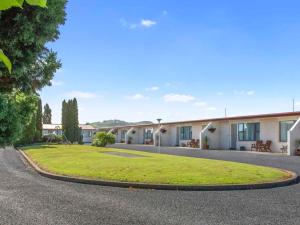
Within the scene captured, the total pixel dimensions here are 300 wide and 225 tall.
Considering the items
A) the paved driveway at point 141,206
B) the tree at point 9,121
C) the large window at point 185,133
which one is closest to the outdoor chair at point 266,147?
the large window at point 185,133

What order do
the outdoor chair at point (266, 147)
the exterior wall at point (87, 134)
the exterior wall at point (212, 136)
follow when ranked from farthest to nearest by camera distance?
the exterior wall at point (87, 134) < the exterior wall at point (212, 136) < the outdoor chair at point (266, 147)

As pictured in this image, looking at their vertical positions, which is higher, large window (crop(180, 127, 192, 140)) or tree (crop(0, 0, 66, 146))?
tree (crop(0, 0, 66, 146))

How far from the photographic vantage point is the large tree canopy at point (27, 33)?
6.79m

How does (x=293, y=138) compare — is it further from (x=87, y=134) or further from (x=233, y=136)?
(x=87, y=134)

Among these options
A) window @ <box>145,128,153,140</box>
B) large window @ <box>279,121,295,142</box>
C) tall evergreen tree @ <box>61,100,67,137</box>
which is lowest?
window @ <box>145,128,153,140</box>

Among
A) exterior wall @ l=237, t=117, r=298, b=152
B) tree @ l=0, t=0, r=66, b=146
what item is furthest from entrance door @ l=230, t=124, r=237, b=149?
tree @ l=0, t=0, r=66, b=146

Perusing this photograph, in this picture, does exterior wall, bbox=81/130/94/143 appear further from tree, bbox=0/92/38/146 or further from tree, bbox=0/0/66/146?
tree, bbox=0/0/66/146

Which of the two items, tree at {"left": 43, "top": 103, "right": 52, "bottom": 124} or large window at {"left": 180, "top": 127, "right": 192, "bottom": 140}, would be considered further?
tree at {"left": 43, "top": 103, "right": 52, "bottom": 124}

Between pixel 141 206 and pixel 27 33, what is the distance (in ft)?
17.0

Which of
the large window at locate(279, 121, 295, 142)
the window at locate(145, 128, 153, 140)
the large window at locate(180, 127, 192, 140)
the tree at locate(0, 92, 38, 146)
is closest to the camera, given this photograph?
the tree at locate(0, 92, 38, 146)

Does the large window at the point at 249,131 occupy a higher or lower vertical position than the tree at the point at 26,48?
lower

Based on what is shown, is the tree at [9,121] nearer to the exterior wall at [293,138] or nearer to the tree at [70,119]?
the exterior wall at [293,138]

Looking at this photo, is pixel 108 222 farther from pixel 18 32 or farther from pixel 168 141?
pixel 168 141

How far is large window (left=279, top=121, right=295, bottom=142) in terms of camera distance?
33688 mm
